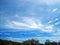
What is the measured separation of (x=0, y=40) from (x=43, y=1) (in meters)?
1.30

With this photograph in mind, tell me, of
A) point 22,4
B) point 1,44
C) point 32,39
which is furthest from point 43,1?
point 1,44

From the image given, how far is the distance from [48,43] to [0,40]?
1070 mm

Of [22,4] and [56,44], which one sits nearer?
[56,44]

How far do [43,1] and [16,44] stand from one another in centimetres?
113

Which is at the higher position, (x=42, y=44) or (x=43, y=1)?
(x=43, y=1)

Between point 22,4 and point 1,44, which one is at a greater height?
point 22,4

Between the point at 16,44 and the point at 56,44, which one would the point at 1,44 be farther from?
the point at 56,44

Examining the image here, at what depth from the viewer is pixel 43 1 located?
3.23 metres

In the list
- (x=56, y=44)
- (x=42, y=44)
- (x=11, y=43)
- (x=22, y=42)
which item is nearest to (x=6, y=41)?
(x=11, y=43)

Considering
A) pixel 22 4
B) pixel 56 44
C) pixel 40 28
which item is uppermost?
pixel 22 4

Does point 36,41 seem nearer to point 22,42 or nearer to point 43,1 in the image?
point 22,42

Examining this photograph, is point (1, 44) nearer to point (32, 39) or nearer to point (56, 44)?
point (32, 39)

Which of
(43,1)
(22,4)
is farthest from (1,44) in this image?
(43,1)

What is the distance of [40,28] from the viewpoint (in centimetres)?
324
